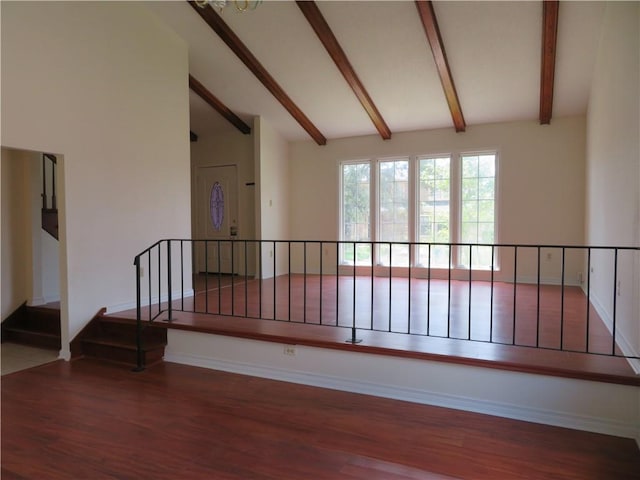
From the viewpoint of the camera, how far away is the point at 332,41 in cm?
449

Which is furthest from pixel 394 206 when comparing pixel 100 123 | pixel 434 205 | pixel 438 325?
pixel 100 123

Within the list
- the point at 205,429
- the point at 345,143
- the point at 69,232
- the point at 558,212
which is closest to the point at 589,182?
the point at 558,212

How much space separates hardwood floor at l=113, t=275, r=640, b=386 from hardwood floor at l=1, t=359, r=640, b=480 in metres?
0.37

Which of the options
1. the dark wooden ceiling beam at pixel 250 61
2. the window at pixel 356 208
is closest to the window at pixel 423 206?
the window at pixel 356 208

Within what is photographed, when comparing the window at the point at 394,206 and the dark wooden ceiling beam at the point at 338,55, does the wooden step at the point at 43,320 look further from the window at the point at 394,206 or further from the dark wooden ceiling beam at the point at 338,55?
the window at the point at 394,206

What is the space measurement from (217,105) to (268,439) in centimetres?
505

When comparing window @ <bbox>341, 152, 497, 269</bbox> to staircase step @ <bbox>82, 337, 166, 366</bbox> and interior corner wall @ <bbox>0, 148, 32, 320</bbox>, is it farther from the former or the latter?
interior corner wall @ <bbox>0, 148, 32, 320</bbox>

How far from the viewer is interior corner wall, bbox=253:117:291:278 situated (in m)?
6.46

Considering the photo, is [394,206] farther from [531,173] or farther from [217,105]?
[217,105]

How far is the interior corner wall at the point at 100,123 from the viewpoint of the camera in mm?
3244

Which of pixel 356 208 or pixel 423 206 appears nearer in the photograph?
pixel 423 206

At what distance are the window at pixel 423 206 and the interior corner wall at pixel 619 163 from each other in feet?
5.54

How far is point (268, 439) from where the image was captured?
7.43ft

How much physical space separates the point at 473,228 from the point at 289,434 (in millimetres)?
4846
